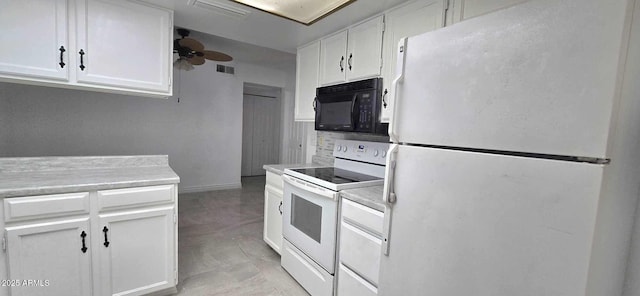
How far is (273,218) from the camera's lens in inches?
101

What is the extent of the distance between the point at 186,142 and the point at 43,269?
3.24 meters

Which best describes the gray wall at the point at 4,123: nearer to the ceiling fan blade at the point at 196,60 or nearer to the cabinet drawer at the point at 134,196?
the ceiling fan blade at the point at 196,60

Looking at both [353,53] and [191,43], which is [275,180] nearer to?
[353,53]

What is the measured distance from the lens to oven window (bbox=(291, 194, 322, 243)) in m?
1.90

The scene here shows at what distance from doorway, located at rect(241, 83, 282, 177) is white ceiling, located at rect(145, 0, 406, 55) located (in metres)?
3.26

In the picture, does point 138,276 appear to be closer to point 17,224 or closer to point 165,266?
point 165,266

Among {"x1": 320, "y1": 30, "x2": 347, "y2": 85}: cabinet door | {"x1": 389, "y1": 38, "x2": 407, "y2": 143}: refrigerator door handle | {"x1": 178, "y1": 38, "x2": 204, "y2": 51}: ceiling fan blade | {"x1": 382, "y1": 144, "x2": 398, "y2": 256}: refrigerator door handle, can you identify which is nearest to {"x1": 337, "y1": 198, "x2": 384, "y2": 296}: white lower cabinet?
{"x1": 382, "y1": 144, "x2": 398, "y2": 256}: refrigerator door handle

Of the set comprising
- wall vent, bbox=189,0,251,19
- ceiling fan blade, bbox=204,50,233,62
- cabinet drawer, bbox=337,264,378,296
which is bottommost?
cabinet drawer, bbox=337,264,378,296

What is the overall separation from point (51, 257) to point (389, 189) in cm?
200

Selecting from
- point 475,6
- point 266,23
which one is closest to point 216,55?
point 266,23

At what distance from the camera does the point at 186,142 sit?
4.59 m

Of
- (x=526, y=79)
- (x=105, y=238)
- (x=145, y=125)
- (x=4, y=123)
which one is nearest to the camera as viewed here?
(x=526, y=79)

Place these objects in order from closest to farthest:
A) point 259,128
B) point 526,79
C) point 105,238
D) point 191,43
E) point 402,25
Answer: point 526,79 < point 105,238 < point 402,25 < point 191,43 < point 259,128

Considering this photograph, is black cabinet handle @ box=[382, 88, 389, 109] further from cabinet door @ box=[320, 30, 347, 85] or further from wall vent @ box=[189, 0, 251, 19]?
wall vent @ box=[189, 0, 251, 19]
